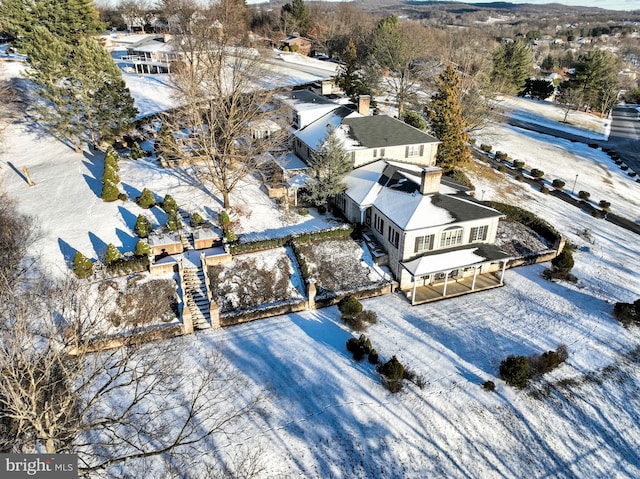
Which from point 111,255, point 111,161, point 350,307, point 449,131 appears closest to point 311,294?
point 350,307

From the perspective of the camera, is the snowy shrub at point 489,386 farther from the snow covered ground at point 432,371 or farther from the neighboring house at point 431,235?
the neighboring house at point 431,235

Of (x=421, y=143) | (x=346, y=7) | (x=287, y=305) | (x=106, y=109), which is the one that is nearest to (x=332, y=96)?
(x=421, y=143)

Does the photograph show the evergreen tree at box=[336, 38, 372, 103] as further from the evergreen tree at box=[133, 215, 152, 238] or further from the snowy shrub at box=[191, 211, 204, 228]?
the evergreen tree at box=[133, 215, 152, 238]

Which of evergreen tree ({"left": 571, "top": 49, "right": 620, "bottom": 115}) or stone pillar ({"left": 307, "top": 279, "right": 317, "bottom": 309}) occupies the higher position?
evergreen tree ({"left": 571, "top": 49, "right": 620, "bottom": 115})

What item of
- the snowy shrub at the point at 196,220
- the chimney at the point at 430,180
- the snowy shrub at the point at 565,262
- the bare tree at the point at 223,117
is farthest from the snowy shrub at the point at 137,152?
the snowy shrub at the point at 565,262

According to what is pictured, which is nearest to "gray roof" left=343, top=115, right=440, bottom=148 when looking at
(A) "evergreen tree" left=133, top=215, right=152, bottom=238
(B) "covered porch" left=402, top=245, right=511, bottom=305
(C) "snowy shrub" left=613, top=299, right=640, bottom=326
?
(B) "covered porch" left=402, top=245, right=511, bottom=305
